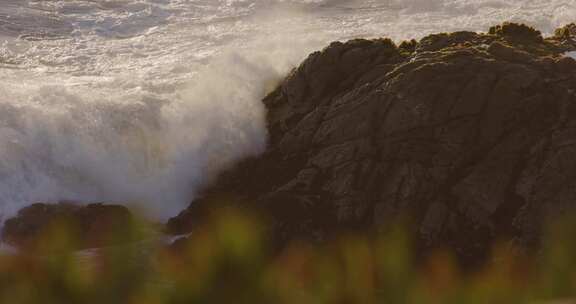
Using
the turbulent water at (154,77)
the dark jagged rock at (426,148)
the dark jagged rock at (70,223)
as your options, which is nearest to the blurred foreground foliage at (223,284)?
the dark jagged rock at (426,148)

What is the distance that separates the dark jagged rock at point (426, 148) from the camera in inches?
752

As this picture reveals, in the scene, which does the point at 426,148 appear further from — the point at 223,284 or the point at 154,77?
the point at 223,284

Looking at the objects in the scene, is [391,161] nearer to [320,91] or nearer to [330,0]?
[320,91]

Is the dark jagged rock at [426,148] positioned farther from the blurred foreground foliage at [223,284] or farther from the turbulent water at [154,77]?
the blurred foreground foliage at [223,284]

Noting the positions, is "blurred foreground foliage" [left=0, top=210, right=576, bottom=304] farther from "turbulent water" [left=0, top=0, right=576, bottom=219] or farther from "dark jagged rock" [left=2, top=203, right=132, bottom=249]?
"turbulent water" [left=0, top=0, right=576, bottom=219]

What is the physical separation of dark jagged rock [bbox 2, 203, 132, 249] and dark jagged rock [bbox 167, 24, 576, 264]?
1348mm

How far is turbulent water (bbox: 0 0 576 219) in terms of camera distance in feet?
74.4

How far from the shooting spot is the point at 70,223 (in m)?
21.0

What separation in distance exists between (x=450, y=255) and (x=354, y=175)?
247 cm

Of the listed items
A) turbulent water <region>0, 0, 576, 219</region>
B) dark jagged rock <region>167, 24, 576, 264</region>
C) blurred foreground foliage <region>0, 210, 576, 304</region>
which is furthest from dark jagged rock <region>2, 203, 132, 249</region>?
blurred foreground foliage <region>0, 210, 576, 304</region>

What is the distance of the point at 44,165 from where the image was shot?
22.5m

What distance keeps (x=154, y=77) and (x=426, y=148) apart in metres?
10.2

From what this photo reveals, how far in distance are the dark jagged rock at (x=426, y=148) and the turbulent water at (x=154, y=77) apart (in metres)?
1.72

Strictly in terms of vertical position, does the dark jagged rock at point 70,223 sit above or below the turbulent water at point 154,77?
below
